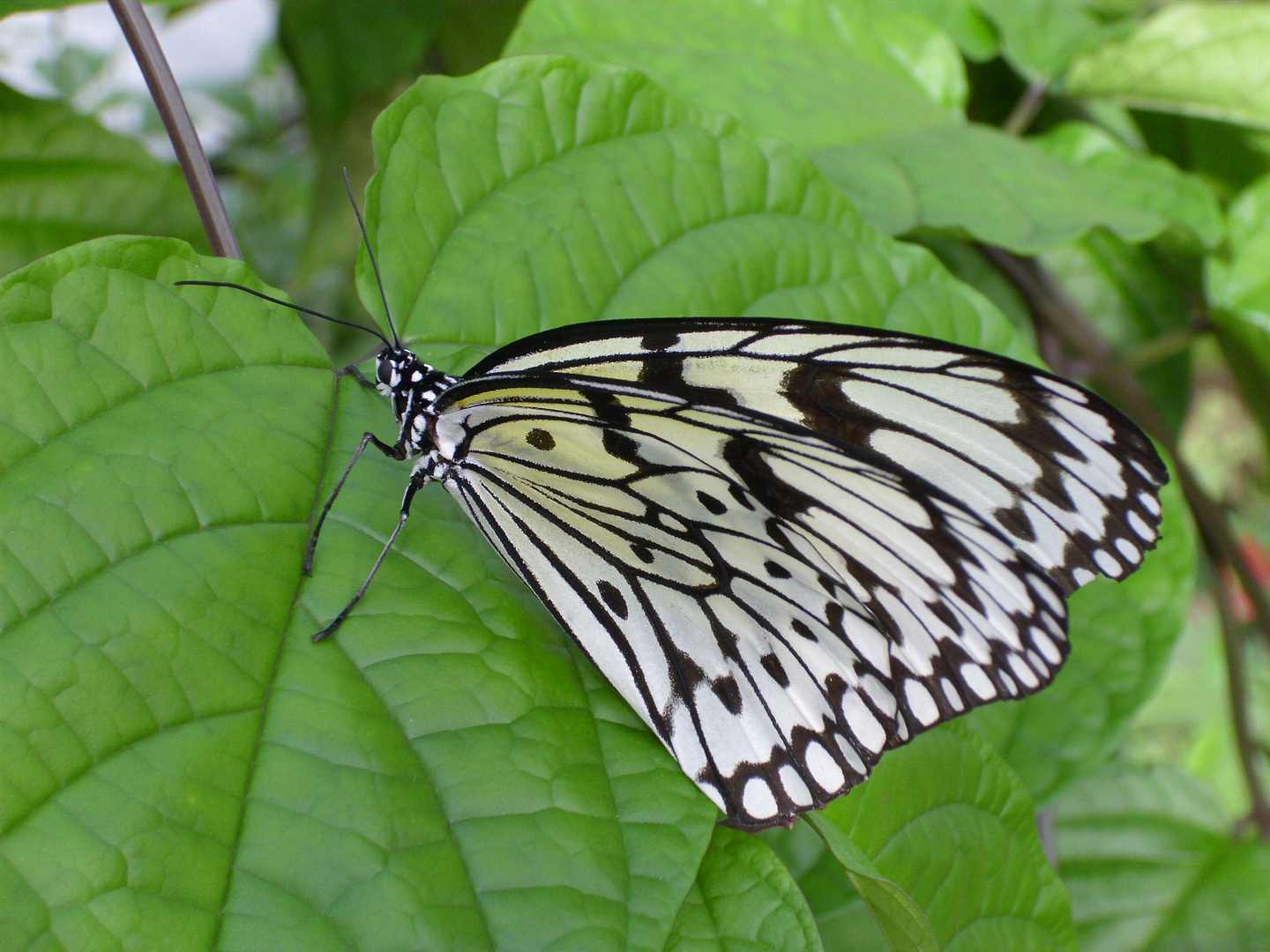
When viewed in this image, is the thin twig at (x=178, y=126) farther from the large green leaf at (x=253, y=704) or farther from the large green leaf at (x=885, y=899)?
the large green leaf at (x=885, y=899)

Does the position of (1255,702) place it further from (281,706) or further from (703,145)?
(281,706)

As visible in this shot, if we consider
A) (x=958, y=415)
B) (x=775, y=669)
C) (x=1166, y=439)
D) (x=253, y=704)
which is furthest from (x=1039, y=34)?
(x=253, y=704)

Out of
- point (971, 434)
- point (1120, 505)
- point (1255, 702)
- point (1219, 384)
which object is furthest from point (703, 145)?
point (1219, 384)

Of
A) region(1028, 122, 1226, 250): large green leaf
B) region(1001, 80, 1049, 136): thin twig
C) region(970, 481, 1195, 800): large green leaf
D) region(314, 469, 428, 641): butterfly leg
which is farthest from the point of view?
region(1001, 80, 1049, 136): thin twig

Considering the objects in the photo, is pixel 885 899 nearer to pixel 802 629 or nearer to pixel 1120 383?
pixel 802 629

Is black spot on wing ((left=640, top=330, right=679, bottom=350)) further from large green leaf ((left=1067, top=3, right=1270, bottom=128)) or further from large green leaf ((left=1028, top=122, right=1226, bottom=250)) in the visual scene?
large green leaf ((left=1067, top=3, right=1270, bottom=128))

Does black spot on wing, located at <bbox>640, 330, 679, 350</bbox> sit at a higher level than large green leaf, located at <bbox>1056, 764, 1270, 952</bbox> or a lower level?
higher

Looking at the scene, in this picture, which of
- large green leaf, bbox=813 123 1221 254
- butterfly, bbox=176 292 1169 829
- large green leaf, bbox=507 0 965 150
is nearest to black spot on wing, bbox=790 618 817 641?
butterfly, bbox=176 292 1169 829
